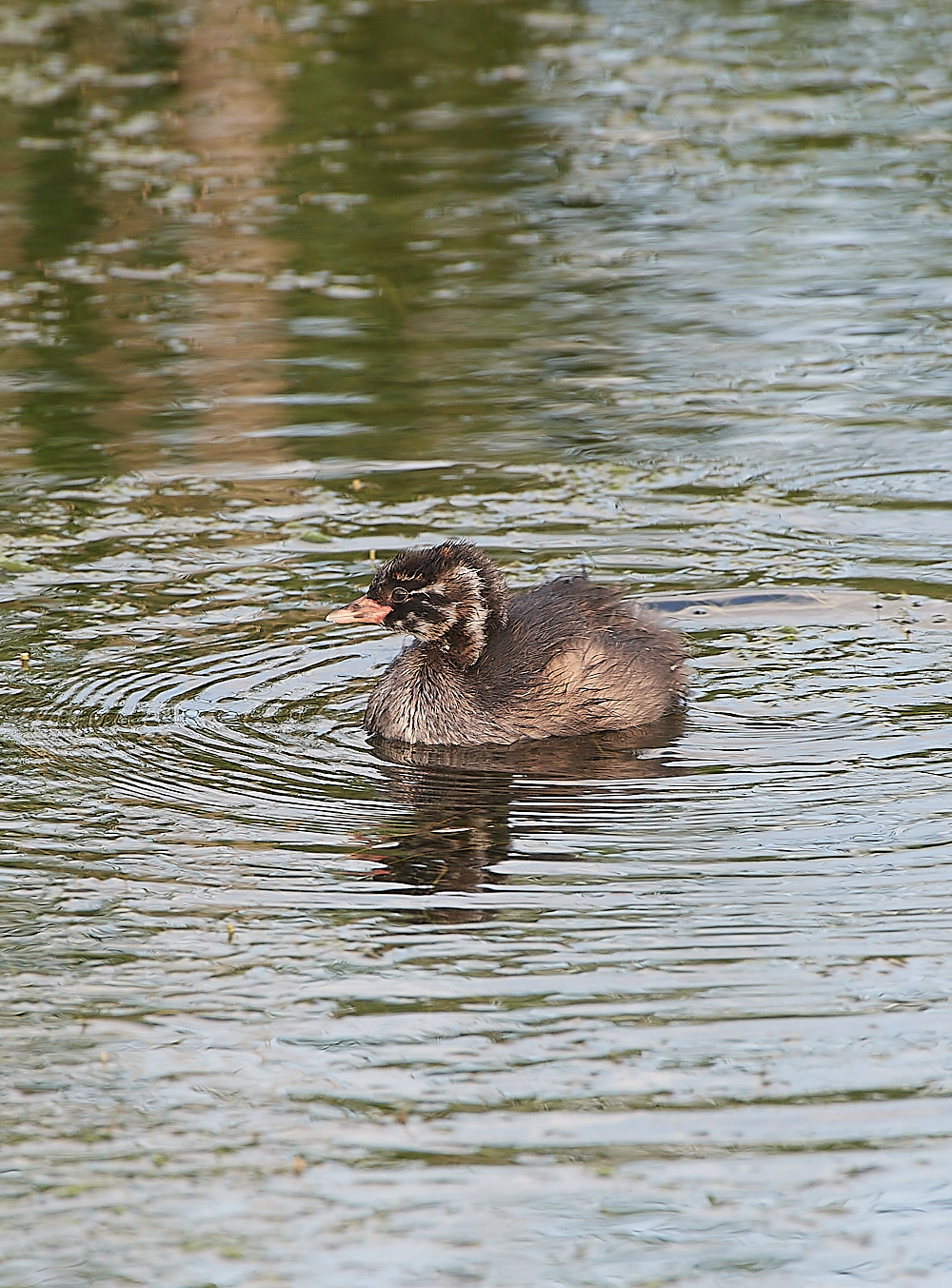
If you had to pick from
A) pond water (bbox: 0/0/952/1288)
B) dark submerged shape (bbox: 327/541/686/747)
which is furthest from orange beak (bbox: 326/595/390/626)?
pond water (bbox: 0/0/952/1288)

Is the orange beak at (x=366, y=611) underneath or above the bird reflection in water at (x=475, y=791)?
above

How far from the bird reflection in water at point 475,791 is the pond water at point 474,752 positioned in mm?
29

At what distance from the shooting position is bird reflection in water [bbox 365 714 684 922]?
7.38 m

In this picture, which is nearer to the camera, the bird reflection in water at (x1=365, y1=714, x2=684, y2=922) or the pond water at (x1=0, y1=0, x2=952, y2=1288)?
the pond water at (x1=0, y1=0, x2=952, y2=1288)

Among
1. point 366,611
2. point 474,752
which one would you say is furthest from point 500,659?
point 366,611

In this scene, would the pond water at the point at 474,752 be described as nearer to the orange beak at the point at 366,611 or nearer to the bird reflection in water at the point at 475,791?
the bird reflection in water at the point at 475,791

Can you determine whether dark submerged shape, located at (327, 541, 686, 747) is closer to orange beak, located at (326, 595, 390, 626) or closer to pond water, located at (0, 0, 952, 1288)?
orange beak, located at (326, 595, 390, 626)

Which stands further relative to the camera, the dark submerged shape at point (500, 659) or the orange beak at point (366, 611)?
the orange beak at point (366, 611)

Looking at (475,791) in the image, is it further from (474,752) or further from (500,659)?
(500,659)

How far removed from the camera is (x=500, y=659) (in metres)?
9.30

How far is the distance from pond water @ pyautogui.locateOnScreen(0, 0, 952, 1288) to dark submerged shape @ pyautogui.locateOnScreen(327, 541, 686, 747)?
184 mm

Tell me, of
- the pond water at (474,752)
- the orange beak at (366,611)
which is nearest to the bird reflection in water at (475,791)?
the pond water at (474,752)

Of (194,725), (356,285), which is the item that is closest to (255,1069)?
(194,725)

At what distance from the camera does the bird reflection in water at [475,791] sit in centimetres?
738
